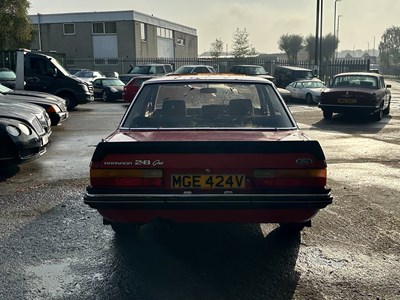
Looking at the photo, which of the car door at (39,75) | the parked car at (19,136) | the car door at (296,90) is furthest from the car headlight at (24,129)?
the car door at (296,90)

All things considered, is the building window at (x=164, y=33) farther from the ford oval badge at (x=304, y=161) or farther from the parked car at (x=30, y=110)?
the ford oval badge at (x=304, y=161)

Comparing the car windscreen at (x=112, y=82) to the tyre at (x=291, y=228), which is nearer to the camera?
the tyre at (x=291, y=228)

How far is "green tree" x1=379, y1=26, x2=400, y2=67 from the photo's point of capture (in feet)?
254

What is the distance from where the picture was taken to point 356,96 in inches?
533

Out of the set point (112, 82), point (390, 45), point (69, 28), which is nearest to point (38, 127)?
point (112, 82)

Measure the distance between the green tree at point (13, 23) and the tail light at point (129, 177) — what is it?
3132 cm

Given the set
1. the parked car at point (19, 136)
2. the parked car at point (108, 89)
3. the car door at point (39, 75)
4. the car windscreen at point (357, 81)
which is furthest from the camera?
the parked car at point (108, 89)

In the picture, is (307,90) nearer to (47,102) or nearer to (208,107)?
(47,102)

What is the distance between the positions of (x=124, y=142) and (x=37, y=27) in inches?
1951

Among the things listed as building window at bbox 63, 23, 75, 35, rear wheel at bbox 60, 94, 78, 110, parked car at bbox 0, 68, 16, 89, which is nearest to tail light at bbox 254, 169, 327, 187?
rear wheel at bbox 60, 94, 78, 110

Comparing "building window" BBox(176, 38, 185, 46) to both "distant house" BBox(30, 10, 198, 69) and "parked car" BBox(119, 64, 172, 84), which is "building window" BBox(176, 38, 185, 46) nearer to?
"distant house" BBox(30, 10, 198, 69)

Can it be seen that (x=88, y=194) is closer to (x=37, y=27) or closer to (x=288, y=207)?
(x=288, y=207)

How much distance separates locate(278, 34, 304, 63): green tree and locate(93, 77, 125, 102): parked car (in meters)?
46.0

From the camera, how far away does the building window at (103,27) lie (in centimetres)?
4731
